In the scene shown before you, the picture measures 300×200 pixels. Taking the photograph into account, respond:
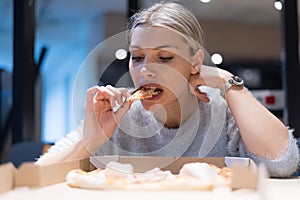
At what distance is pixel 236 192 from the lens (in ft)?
1.42

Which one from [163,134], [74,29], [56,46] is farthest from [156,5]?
[56,46]

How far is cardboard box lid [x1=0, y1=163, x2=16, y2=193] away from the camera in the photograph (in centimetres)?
48

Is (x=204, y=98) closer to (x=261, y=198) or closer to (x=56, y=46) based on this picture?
(x=261, y=198)

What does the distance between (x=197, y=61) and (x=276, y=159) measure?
26 cm

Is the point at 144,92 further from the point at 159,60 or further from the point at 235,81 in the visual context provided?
the point at 235,81

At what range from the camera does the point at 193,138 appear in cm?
87

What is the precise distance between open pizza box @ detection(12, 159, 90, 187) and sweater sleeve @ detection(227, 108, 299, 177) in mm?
364

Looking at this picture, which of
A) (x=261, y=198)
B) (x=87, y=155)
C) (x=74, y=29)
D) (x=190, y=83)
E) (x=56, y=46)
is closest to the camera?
(x=261, y=198)

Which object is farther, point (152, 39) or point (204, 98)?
point (204, 98)

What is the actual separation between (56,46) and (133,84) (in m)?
3.09

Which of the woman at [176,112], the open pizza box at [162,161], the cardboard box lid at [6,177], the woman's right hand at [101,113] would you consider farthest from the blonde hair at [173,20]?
the cardboard box lid at [6,177]

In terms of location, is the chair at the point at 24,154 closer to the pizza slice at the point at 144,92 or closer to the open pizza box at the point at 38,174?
the open pizza box at the point at 38,174

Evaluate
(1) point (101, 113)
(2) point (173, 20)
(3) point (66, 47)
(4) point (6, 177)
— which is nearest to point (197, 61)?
(2) point (173, 20)

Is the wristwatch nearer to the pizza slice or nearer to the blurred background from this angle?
the blurred background
